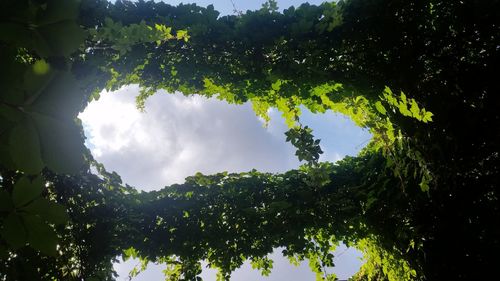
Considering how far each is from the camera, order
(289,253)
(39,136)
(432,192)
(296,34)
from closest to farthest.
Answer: (39,136)
(432,192)
(296,34)
(289,253)

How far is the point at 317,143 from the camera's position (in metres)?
3.52

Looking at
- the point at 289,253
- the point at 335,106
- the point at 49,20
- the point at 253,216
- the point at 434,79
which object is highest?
the point at 335,106

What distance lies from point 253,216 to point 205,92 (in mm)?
2279

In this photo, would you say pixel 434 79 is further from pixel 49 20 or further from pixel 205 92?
pixel 49 20

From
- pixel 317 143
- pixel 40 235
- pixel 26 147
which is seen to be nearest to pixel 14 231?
pixel 40 235

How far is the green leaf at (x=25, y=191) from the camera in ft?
1.66

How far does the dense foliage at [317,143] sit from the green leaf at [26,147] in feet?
10.1

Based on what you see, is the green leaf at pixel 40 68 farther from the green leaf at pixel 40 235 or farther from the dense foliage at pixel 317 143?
the dense foliage at pixel 317 143

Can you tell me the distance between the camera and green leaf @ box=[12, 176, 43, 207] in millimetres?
507

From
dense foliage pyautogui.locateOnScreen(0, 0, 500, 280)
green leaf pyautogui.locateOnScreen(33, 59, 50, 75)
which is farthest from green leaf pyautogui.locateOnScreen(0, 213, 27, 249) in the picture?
dense foliage pyautogui.locateOnScreen(0, 0, 500, 280)

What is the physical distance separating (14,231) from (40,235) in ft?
0.12

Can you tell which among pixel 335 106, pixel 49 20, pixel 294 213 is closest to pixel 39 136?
pixel 49 20

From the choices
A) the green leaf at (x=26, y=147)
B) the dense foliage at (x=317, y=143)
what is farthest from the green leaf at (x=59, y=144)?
the dense foliage at (x=317, y=143)

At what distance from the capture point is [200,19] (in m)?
5.17
